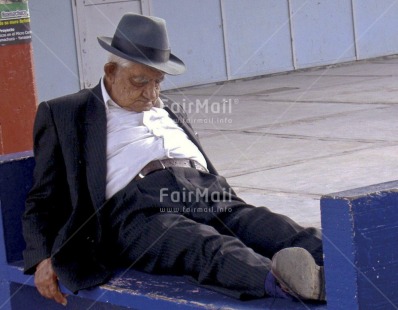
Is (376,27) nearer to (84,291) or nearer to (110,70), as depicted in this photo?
(110,70)

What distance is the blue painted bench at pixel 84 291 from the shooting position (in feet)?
11.5

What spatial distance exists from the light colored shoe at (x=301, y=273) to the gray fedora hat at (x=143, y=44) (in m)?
1.18

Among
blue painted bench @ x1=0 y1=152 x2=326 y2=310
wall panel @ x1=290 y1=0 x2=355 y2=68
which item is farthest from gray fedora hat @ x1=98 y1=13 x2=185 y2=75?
wall panel @ x1=290 y1=0 x2=355 y2=68

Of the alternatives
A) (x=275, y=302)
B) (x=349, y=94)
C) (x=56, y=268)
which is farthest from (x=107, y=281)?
(x=349, y=94)

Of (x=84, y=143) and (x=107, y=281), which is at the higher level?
(x=84, y=143)

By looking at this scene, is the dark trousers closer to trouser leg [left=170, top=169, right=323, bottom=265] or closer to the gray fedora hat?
trouser leg [left=170, top=169, right=323, bottom=265]

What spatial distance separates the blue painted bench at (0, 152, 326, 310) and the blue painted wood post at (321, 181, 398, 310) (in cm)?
22

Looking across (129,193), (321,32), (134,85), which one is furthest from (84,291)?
(321,32)

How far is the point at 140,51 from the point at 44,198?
0.71m

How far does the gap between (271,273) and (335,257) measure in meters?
0.44

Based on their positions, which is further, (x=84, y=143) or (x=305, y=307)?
(x=84, y=143)

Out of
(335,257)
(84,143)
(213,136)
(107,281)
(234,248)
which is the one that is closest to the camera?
(335,257)

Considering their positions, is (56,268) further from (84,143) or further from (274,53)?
(274,53)

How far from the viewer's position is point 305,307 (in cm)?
328
